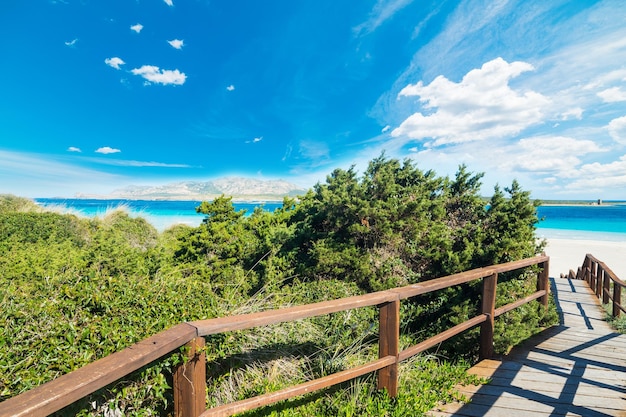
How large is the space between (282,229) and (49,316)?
4.75m

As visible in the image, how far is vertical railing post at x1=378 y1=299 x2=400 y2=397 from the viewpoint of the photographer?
8.50 ft

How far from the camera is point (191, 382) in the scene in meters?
1.76

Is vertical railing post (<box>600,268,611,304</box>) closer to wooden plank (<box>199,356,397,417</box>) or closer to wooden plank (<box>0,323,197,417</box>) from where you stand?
wooden plank (<box>199,356,397,417</box>)

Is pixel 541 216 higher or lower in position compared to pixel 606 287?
higher

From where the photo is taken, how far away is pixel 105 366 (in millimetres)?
1302

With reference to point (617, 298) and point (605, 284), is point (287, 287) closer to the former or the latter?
point (617, 298)

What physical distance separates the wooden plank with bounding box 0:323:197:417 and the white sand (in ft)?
60.2

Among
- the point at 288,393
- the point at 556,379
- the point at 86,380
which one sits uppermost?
the point at 86,380

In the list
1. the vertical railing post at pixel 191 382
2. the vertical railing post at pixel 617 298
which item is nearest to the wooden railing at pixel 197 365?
the vertical railing post at pixel 191 382

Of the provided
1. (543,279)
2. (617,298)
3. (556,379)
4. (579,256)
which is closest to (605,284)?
(617,298)

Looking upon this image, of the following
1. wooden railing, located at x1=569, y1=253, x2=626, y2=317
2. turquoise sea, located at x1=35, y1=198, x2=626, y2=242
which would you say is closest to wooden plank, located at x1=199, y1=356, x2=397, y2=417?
turquoise sea, located at x1=35, y1=198, x2=626, y2=242

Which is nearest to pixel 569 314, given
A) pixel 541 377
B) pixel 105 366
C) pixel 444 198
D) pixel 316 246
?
pixel 444 198

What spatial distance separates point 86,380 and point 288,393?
122 cm

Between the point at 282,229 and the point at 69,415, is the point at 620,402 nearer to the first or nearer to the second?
the point at 69,415
